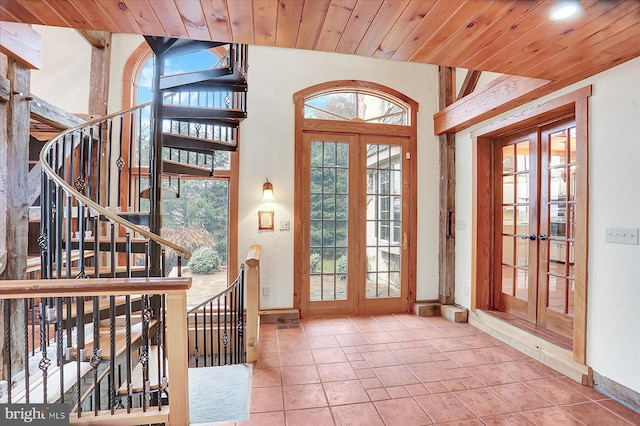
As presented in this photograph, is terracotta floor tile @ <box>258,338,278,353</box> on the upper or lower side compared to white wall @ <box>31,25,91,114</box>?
lower

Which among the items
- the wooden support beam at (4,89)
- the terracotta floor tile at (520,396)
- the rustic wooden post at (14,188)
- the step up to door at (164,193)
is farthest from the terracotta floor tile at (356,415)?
the wooden support beam at (4,89)

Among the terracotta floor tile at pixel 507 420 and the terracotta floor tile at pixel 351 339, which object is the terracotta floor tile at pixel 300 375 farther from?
the terracotta floor tile at pixel 507 420

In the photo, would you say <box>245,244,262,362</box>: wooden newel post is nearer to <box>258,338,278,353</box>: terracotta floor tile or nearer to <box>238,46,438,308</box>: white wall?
<box>258,338,278,353</box>: terracotta floor tile

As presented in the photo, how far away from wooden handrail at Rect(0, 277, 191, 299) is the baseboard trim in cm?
297

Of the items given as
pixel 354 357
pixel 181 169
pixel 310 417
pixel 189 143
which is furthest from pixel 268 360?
pixel 189 143

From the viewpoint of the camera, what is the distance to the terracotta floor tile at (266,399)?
2127 millimetres

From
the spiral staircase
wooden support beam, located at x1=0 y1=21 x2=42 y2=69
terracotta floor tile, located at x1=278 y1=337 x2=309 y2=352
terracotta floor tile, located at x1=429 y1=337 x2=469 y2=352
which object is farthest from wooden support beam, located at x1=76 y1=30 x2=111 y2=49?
terracotta floor tile, located at x1=429 y1=337 x2=469 y2=352

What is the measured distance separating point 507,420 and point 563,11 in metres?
2.38

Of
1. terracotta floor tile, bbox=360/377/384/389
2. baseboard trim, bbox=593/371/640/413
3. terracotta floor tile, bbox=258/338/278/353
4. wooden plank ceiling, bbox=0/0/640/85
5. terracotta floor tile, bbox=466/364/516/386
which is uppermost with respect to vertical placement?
wooden plank ceiling, bbox=0/0/640/85

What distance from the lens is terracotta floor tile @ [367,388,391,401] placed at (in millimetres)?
2242

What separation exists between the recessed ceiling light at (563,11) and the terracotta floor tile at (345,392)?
102 inches

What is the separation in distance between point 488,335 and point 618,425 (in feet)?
4.82

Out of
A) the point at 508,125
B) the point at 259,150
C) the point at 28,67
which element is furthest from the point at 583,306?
the point at 28,67

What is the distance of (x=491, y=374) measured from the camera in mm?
2574
